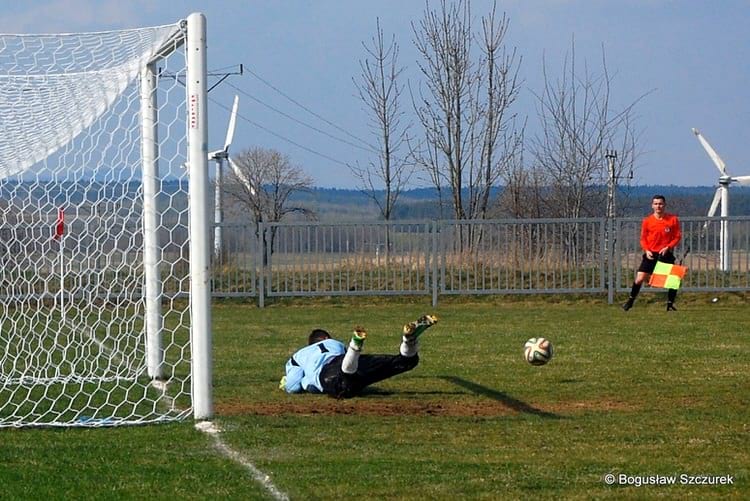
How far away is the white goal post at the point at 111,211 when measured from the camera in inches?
377

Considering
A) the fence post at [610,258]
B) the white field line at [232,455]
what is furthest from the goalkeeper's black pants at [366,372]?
the fence post at [610,258]

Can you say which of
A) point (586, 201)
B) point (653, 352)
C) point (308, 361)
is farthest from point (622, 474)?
point (586, 201)

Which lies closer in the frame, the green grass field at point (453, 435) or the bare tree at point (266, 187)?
the green grass field at point (453, 435)

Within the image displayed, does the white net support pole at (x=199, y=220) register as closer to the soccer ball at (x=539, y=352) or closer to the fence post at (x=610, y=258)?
the soccer ball at (x=539, y=352)

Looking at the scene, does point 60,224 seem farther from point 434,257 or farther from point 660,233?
point 434,257

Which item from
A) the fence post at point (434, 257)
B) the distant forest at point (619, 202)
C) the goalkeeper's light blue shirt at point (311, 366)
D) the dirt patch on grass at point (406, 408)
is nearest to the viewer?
the dirt patch on grass at point (406, 408)

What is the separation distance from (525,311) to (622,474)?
49.7ft

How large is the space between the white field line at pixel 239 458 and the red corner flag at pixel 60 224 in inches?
131

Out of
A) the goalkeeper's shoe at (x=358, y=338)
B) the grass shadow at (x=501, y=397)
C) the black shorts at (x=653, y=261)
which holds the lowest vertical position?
the grass shadow at (x=501, y=397)

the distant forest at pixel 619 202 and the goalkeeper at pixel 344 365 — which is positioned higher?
the distant forest at pixel 619 202

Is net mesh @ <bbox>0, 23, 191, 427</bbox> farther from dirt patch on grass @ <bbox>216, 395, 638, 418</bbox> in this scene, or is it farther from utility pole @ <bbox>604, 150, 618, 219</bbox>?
utility pole @ <bbox>604, 150, 618, 219</bbox>

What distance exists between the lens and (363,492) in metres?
6.94

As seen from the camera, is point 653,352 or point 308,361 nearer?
point 308,361

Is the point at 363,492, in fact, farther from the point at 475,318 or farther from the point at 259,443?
the point at 475,318
